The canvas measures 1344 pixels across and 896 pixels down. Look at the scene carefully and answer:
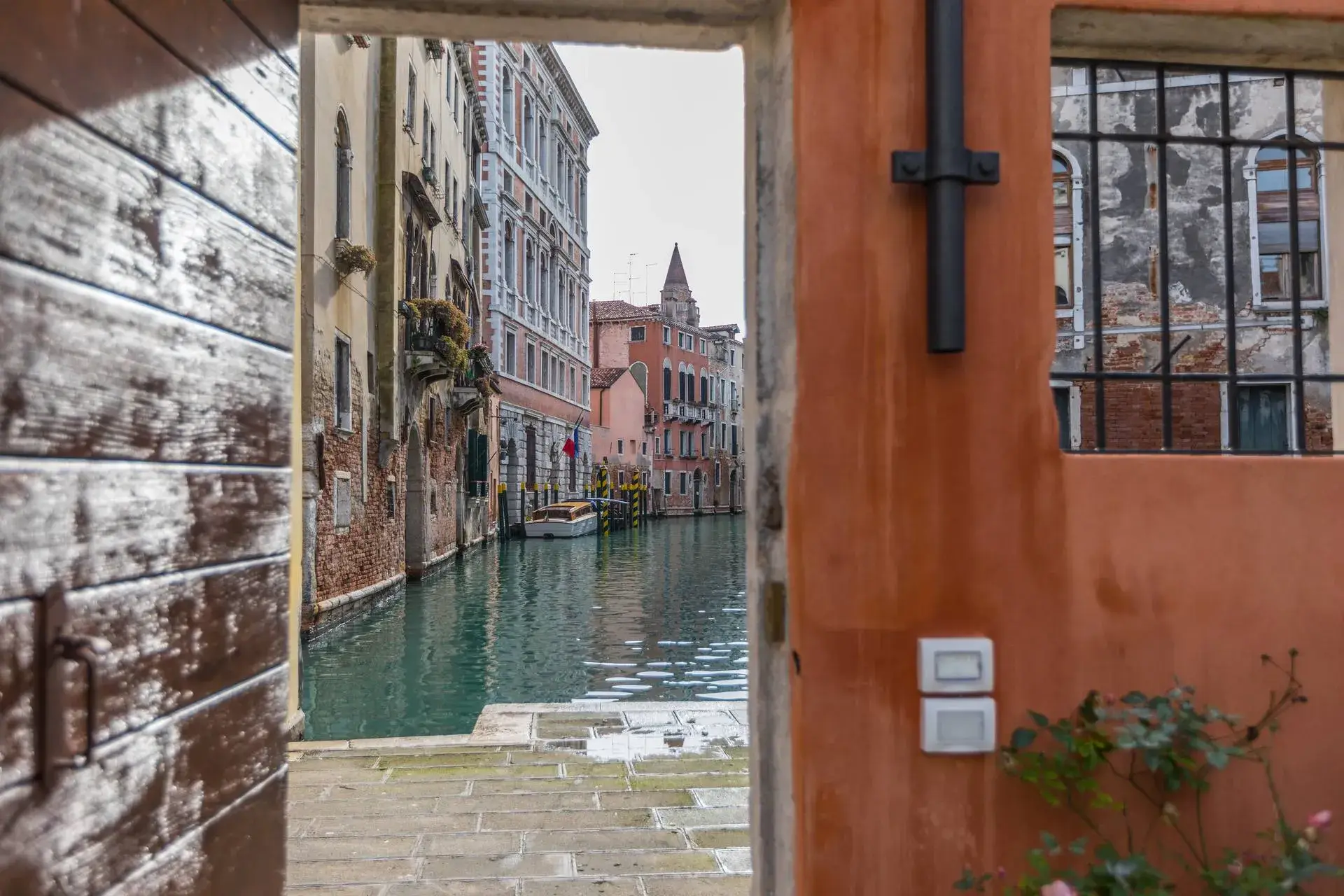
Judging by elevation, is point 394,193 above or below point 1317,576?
above

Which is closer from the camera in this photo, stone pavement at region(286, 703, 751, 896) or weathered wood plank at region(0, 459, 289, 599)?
weathered wood plank at region(0, 459, 289, 599)

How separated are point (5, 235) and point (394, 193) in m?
13.3

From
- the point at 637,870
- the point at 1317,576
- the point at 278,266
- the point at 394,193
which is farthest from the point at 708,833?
the point at 394,193

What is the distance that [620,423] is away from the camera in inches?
1785

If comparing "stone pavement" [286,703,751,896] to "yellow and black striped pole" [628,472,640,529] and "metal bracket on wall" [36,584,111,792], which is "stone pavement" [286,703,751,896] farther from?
"yellow and black striped pole" [628,472,640,529]

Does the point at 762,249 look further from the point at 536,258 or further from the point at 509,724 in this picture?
the point at 536,258

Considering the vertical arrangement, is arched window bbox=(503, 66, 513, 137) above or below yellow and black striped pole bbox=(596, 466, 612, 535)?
above

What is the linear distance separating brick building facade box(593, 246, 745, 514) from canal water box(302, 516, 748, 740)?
3105 centimetres

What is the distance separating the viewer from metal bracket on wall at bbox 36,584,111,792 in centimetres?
123

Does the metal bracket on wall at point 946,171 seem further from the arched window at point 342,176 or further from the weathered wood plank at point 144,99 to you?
the arched window at point 342,176

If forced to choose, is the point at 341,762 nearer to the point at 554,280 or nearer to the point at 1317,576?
the point at 1317,576

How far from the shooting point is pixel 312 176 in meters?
9.16

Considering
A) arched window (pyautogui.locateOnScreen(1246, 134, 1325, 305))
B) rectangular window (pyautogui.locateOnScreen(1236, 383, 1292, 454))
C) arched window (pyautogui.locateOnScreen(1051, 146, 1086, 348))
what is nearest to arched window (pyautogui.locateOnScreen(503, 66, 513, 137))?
arched window (pyautogui.locateOnScreen(1051, 146, 1086, 348))

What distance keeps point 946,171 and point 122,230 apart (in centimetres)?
131
